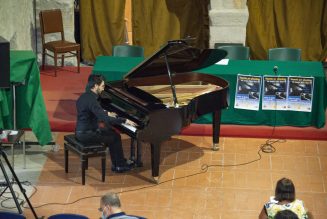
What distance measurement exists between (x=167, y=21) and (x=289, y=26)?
211 cm

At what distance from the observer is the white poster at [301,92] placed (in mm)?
9719

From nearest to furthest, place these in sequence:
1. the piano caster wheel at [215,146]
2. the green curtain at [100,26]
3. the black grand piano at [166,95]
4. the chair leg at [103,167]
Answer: the black grand piano at [166,95] → the chair leg at [103,167] → the piano caster wheel at [215,146] → the green curtain at [100,26]

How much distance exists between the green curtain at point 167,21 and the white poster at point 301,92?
10.4 feet

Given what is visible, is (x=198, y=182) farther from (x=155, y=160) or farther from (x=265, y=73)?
(x=265, y=73)

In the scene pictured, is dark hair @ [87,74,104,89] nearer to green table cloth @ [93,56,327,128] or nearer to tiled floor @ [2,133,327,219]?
tiled floor @ [2,133,327,219]

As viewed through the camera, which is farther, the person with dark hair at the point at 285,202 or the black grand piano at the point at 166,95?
the black grand piano at the point at 166,95

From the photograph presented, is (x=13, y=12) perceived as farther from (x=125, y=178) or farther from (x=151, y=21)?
(x=125, y=178)

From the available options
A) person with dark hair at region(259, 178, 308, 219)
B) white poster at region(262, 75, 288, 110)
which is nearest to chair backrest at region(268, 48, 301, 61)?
white poster at region(262, 75, 288, 110)

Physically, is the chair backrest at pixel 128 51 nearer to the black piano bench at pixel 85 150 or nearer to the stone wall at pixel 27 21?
the stone wall at pixel 27 21

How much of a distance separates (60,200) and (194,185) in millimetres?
1572

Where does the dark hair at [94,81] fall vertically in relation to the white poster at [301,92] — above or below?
above

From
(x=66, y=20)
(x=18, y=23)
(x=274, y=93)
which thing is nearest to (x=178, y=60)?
(x=274, y=93)

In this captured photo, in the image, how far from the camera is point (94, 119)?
27.7 ft

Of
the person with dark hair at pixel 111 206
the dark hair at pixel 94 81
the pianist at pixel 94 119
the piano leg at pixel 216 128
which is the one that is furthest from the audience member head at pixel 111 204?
the piano leg at pixel 216 128
